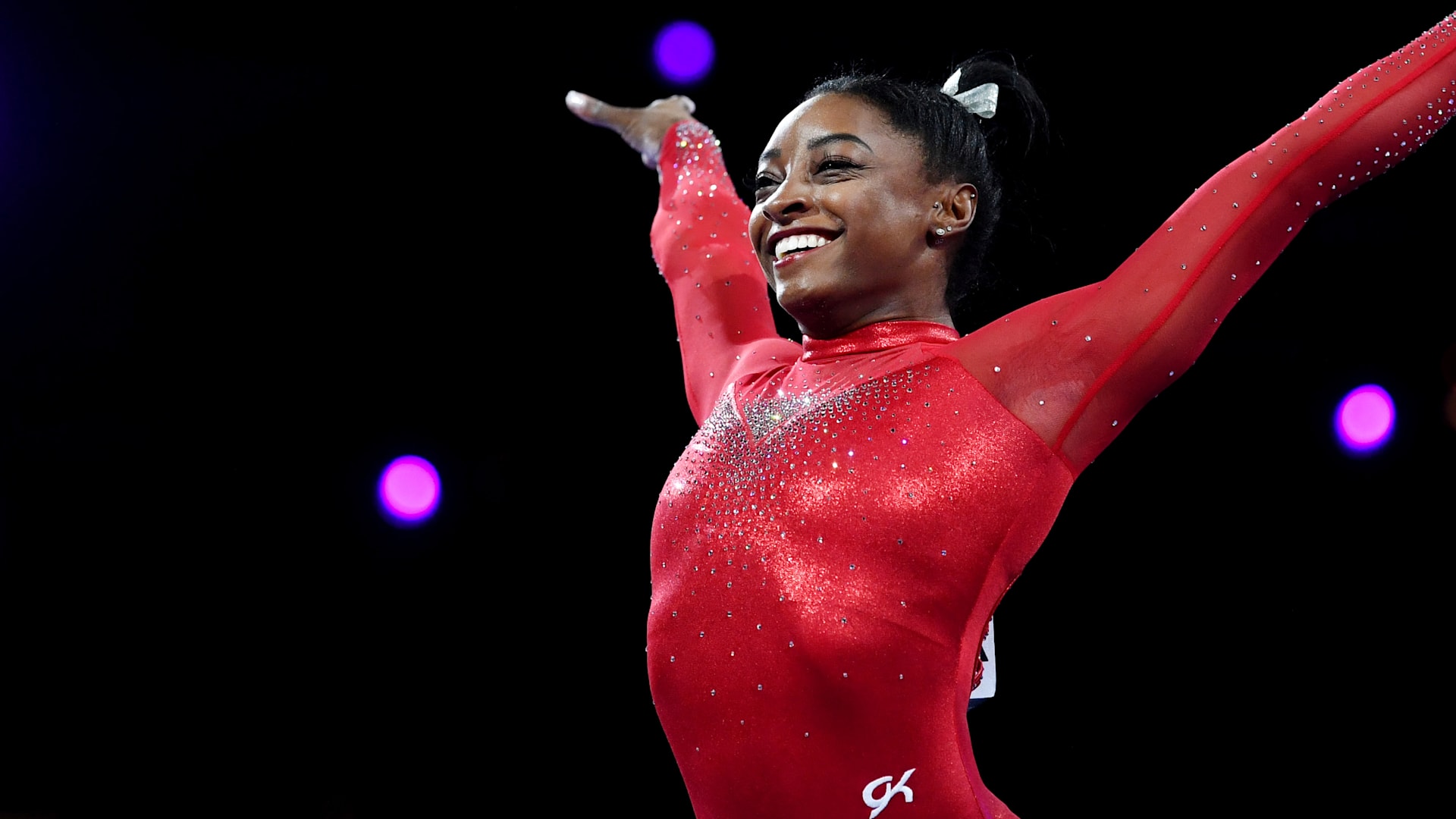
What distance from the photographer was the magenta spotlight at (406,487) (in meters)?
2.70

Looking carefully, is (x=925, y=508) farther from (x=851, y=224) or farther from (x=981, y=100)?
(x=981, y=100)

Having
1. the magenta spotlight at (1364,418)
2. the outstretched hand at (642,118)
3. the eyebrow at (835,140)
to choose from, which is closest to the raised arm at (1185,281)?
the eyebrow at (835,140)

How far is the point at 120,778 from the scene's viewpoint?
8.60 feet

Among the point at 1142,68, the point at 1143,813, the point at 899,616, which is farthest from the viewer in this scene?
the point at 1143,813

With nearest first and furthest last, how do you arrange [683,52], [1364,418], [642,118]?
[642,118] → [683,52] → [1364,418]

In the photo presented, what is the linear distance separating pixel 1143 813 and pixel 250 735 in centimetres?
190

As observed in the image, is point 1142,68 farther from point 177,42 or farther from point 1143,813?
point 177,42

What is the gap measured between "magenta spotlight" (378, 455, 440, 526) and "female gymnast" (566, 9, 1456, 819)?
1565mm

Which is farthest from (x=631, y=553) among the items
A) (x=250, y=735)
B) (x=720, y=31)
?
(x=720, y=31)

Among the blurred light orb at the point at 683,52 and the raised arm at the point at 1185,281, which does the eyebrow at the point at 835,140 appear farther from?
the blurred light orb at the point at 683,52

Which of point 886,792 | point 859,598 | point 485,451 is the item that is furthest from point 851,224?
point 485,451

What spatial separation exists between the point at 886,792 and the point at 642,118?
1.19m

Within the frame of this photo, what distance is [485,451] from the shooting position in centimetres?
274

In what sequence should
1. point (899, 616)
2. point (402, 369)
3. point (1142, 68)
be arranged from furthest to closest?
1. point (402, 369)
2. point (1142, 68)
3. point (899, 616)
